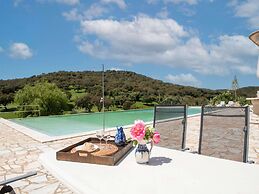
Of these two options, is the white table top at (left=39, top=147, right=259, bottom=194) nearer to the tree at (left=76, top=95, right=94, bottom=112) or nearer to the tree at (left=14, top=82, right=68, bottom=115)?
the tree at (left=14, top=82, right=68, bottom=115)

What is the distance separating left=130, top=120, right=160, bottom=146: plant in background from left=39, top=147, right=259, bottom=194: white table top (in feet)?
0.56

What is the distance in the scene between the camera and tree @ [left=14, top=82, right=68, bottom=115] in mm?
16516

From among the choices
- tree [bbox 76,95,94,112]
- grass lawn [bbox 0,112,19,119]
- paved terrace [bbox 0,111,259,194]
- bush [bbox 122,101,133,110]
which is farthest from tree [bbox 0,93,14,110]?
paved terrace [bbox 0,111,259,194]

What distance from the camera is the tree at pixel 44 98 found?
1652 cm

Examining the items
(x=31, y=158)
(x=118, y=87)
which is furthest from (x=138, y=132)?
(x=118, y=87)

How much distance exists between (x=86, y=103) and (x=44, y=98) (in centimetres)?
269

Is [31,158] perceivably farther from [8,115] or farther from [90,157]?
[8,115]

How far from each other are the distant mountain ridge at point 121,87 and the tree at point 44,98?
2.66 m

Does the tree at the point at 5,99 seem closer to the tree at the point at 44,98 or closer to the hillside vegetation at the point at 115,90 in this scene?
the hillside vegetation at the point at 115,90

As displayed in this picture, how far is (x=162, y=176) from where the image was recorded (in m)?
1.60

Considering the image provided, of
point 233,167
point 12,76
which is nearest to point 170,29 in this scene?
point 12,76

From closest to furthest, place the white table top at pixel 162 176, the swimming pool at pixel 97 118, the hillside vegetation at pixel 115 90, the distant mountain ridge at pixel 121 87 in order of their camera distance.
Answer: the white table top at pixel 162 176
the swimming pool at pixel 97 118
the hillside vegetation at pixel 115 90
the distant mountain ridge at pixel 121 87

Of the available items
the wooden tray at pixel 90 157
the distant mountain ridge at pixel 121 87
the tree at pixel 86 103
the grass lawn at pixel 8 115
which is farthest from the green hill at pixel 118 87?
the wooden tray at pixel 90 157

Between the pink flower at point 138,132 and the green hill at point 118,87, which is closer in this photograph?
the pink flower at point 138,132
